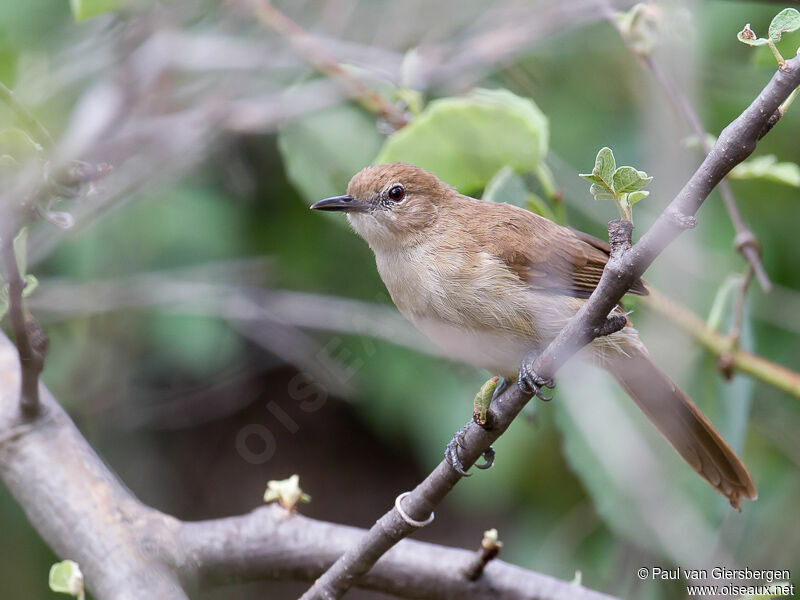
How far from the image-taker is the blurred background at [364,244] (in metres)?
3.00

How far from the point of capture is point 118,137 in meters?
3.67

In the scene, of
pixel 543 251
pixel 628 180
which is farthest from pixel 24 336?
pixel 543 251

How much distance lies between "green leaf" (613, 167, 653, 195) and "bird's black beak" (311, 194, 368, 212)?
1370 millimetres

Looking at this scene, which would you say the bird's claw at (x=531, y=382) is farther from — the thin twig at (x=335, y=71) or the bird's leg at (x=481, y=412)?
the thin twig at (x=335, y=71)

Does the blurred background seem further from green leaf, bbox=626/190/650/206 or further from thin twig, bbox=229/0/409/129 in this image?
green leaf, bbox=626/190/650/206

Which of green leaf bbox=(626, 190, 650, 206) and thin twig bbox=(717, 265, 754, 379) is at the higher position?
green leaf bbox=(626, 190, 650, 206)

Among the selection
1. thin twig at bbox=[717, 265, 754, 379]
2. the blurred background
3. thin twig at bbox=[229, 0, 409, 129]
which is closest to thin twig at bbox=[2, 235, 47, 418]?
the blurred background

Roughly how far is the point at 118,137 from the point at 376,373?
158cm

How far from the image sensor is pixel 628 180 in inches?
60.3

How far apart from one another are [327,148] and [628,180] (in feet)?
6.41

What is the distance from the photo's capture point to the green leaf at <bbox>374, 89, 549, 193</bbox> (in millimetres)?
2689

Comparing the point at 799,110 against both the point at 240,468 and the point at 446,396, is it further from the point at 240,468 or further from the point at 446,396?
the point at 240,468

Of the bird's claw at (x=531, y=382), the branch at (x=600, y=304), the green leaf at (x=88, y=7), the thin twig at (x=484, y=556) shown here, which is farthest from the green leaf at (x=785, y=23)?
the green leaf at (x=88, y=7)

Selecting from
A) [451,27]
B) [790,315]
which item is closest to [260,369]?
[451,27]
